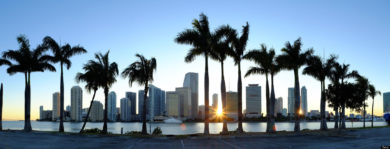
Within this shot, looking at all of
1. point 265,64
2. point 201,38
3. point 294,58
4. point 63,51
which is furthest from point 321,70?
point 63,51

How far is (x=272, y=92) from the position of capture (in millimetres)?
40125

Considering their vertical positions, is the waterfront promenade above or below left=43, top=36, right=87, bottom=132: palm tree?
below

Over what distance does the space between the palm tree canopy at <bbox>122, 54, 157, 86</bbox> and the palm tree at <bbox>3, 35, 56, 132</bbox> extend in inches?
555

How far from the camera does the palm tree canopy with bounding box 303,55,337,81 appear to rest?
46594mm

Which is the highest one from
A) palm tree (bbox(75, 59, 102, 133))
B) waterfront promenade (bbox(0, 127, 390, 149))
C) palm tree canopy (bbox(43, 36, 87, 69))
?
palm tree canopy (bbox(43, 36, 87, 69))

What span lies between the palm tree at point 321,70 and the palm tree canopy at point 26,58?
36917mm

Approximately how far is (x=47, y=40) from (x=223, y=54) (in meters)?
23.6

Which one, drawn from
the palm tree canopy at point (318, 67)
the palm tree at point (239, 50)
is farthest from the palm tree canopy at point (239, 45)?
the palm tree canopy at point (318, 67)

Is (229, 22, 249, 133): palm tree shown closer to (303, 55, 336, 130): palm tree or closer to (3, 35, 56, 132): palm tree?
(303, 55, 336, 130): palm tree

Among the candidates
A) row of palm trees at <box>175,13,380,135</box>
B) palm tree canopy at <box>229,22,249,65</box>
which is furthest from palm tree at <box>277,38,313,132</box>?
palm tree canopy at <box>229,22,249,65</box>

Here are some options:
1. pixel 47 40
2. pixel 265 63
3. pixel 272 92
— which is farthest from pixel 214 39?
pixel 47 40

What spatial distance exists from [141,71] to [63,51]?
13.3 m

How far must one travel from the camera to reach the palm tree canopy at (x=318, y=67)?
46594 millimetres

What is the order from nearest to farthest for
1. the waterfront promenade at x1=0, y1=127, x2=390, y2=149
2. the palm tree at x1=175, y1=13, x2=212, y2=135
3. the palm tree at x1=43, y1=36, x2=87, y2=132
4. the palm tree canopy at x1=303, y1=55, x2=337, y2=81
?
1. the waterfront promenade at x1=0, y1=127, x2=390, y2=149
2. the palm tree at x1=175, y1=13, x2=212, y2=135
3. the palm tree at x1=43, y1=36, x2=87, y2=132
4. the palm tree canopy at x1=303, y1=55, x2=337, y2=81
